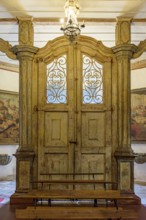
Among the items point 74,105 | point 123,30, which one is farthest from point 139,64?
point 74,105

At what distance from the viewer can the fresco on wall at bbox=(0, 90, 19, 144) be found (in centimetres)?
801

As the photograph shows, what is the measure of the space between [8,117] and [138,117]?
130 inches

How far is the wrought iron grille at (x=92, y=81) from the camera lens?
5.51m

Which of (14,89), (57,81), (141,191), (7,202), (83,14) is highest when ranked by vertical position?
(83,14)

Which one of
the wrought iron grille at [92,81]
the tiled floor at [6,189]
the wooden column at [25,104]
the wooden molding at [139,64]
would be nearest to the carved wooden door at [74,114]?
the wrought iron grille at [92,81]

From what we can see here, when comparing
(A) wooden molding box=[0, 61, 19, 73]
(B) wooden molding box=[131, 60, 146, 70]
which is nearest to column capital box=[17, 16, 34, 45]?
(A) wooden molding box=[0, 61, 19, 73]

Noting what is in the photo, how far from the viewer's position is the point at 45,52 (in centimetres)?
550

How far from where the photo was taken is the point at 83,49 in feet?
18.2

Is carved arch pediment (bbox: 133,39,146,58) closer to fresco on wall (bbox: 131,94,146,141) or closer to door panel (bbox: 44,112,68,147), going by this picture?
door panel (bbox: 44,112,68,147)

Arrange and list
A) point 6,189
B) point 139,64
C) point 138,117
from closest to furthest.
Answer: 1. point 6,189
2. point 139,64
3. point 138,117

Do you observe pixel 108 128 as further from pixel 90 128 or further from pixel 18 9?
pixel 18 9

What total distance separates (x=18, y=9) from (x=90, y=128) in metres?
2.34

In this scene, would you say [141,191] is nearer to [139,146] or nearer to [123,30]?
[139,146]

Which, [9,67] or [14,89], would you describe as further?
[14,89]
